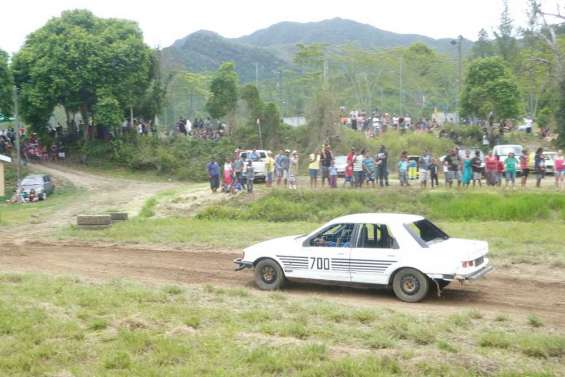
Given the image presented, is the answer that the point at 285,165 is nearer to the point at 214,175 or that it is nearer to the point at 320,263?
the point at 214,175

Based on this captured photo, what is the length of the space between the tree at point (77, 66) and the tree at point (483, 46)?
114 feet

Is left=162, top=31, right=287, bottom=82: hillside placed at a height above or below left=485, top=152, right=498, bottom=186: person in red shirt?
above

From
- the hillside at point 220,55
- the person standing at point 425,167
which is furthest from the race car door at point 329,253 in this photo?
the hillside at point 220,55

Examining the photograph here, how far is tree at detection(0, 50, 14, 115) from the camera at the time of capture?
43.4 meters

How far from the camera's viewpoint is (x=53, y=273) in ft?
51.7

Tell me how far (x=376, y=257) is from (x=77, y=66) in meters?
36.7

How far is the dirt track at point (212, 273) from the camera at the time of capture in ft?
39.2

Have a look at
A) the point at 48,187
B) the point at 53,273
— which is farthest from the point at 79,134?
the point at 53,273

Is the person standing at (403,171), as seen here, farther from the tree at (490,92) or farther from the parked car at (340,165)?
the tree at (490,92)

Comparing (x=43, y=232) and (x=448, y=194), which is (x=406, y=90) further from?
(x=43, y=232)

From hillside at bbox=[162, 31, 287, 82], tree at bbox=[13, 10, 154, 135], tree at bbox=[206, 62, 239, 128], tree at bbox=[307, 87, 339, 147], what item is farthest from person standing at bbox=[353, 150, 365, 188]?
hillside at bbox=[162, 31, 287, 82]

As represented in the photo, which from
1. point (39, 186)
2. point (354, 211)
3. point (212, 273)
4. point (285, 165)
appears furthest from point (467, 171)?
point (39, 186)

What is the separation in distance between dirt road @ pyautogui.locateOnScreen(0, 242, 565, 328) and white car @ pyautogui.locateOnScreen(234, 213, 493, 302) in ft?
1.32

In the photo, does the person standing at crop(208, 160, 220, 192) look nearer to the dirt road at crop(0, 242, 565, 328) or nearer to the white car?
the dirt road at crop(0, 242, 565, 328)
